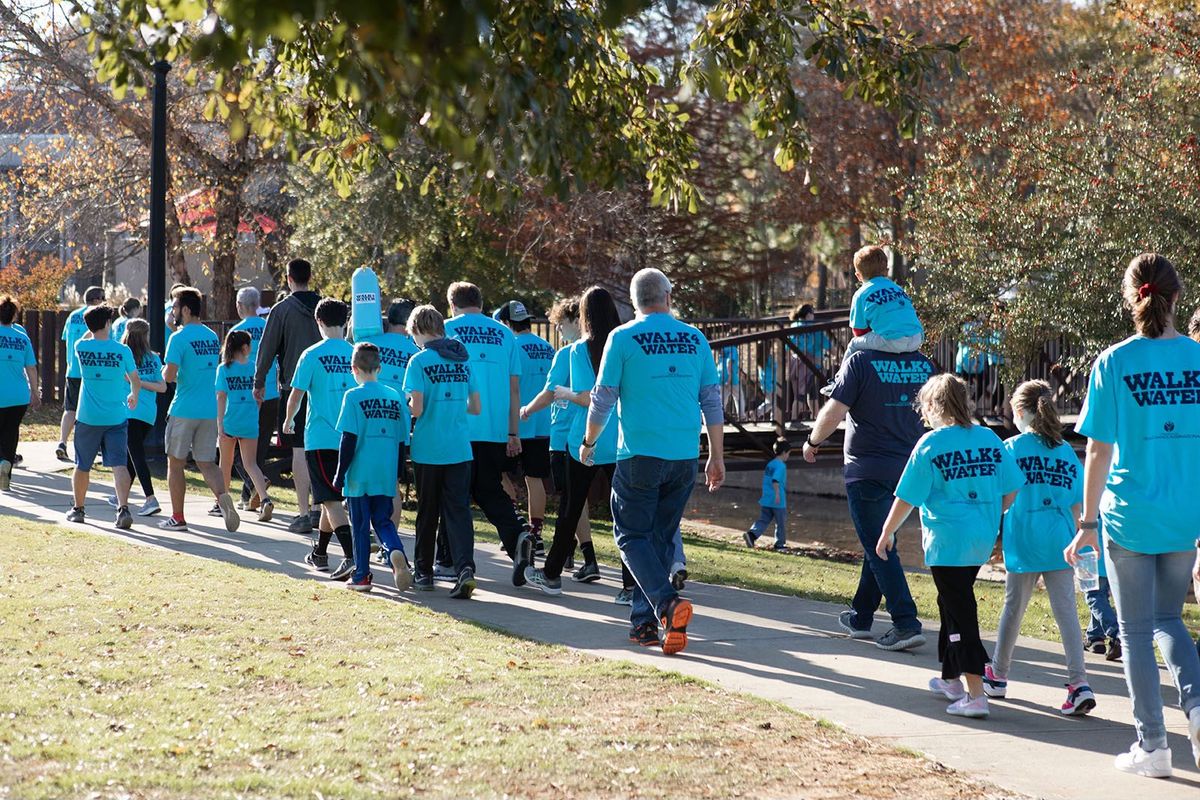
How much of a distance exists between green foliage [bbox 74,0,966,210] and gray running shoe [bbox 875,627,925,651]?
281 centimetres

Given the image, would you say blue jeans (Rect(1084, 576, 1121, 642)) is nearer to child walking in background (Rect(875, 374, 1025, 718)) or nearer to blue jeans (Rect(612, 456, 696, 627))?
child walking in background (Rect(875, 374, 1025, 718))

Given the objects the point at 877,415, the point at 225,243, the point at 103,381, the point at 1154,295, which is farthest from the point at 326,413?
the point at 225,243

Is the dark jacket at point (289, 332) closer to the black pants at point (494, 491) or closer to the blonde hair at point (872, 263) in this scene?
the black pants at point (494, 491)

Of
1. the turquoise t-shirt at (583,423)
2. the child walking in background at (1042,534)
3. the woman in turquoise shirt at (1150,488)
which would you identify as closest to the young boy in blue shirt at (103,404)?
Answer: the turquoise t-shirt at (583,423)

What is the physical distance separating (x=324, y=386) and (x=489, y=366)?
1145mm

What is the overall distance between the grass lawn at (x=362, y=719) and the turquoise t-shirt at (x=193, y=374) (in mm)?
3486

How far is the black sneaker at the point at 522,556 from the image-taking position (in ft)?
30.5

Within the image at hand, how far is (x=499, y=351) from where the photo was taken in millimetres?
9500

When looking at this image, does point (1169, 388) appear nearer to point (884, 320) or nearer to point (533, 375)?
point (884, 320)

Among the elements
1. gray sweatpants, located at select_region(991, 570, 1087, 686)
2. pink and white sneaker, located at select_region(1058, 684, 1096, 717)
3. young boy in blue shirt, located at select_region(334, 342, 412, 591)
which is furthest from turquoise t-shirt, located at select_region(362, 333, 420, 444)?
pink and white sneaker, located at select_region(1058, 684, 1096, 717)

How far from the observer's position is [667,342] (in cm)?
736

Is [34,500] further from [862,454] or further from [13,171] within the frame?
[13,171]

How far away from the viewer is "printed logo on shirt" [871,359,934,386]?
758 cm

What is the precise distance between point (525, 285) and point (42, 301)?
1079 cm
